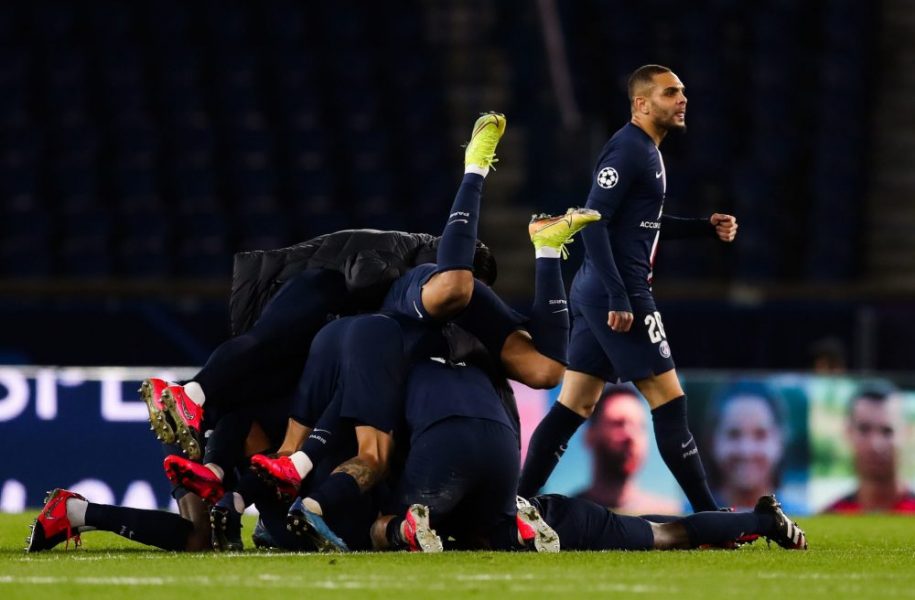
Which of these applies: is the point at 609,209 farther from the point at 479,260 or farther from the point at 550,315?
the point at 550,315

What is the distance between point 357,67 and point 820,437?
20.4 feet

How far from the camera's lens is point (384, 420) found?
5945mm

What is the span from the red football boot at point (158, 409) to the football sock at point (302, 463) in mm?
403

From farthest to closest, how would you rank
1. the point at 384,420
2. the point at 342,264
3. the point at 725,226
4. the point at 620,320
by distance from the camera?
1. the point at 725,226
2. the point at 620,320
3. the point at 342,264
4. the point at 384,420

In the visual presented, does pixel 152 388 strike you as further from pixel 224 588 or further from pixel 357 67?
pixel 357 67

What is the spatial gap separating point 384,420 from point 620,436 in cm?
450

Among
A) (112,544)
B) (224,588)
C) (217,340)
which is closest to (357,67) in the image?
(217,340)

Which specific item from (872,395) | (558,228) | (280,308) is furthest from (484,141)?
(872,395)

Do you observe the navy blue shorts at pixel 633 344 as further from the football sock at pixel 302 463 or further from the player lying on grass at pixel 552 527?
Result: the football sock at pixel 302 463

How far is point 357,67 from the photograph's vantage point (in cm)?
1515

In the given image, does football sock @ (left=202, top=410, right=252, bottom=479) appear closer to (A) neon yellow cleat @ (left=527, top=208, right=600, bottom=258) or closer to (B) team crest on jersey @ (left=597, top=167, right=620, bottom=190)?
(A) neon yellow cleat @ (left=527, top=208, right=600, bottom=258)

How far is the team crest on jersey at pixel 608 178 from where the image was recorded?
6.92 metres

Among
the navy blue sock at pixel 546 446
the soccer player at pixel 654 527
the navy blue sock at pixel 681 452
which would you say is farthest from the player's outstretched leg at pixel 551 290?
the navy blue sock at pixel 546 446

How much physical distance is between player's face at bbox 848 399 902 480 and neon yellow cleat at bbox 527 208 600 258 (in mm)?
4771
